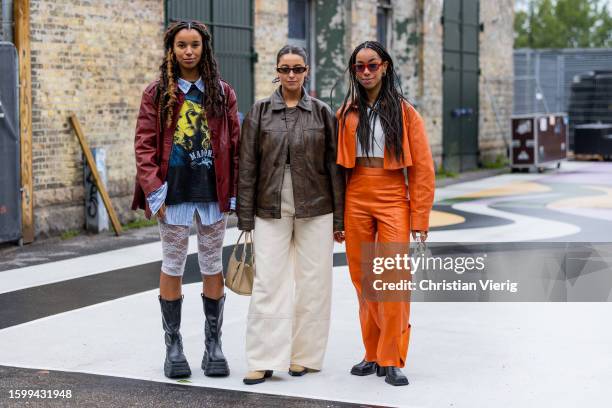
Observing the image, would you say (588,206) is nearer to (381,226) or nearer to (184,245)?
(381,226)

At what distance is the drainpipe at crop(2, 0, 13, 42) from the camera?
1119 cm

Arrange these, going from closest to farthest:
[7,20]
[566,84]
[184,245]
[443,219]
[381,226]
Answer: [381,226], [184,245], [7,20], [443,219], [566,84]

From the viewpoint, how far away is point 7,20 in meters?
11.2

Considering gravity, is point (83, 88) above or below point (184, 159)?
above

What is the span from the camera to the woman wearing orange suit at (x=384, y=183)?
5816 mm

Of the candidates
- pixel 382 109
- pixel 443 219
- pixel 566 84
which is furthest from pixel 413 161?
pixel 566 84

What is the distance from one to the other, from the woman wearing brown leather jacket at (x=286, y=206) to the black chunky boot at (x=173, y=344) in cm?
39

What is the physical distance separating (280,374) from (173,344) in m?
0.63

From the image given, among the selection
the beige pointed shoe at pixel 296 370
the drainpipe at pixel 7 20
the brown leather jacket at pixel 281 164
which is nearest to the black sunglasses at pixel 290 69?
the brown leather jacket at pixel 281 164

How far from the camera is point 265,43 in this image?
52.2ft

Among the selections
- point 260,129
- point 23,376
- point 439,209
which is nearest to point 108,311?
point 23,376

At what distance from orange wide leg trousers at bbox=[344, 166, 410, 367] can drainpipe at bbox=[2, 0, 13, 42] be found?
652 cm

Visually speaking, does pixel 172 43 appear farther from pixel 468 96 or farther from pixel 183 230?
pixel 468 96

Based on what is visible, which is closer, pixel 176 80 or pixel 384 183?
pixel 384 183
